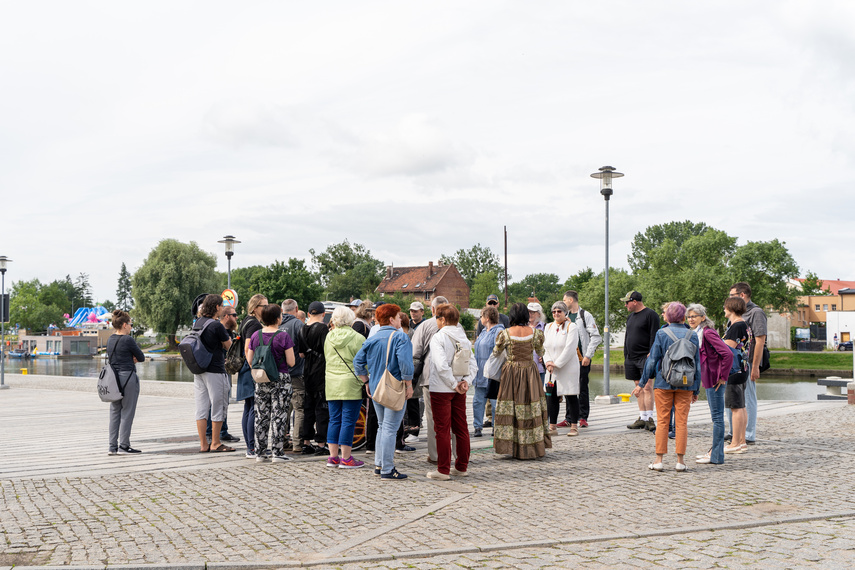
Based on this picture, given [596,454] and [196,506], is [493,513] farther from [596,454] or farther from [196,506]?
[596,454]

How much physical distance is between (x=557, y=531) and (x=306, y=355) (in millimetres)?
4270

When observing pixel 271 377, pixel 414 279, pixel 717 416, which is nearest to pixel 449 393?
pixel 271 377

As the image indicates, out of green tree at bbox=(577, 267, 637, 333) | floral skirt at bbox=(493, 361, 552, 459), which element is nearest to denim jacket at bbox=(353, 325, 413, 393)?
floral skirt at bbox=(493, 361, 552, 459)

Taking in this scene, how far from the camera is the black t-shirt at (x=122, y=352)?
9180mm

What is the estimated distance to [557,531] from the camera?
548 cm

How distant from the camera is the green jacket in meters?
8.00

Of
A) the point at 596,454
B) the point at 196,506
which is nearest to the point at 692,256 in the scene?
Result: the point at 596,454

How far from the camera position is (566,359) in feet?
33.7

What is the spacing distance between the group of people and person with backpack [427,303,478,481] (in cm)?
204

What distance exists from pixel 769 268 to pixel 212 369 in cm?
6073

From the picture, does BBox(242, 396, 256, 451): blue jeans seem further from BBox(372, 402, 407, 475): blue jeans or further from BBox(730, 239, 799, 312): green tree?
BBox(730, 239, 799, 312): green tree

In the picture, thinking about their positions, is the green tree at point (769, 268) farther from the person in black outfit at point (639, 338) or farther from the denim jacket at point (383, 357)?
the denim jacket at point (383, 357)

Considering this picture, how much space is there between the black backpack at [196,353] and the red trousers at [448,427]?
3.06 meters

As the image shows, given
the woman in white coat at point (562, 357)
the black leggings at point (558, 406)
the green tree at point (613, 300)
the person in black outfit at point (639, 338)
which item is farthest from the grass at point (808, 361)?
the woman in white coat at point (562, 357)
